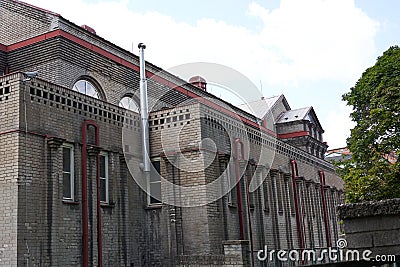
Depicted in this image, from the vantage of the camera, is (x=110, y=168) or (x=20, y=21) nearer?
(x=110, y=168)

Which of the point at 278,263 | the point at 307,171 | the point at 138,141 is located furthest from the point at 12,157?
the point at 307,171

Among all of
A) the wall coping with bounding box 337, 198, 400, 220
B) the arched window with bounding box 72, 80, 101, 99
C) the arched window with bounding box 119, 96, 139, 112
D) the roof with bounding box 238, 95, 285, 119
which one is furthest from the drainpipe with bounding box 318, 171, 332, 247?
the wall coping with bounding box 337, 198, 400, 220

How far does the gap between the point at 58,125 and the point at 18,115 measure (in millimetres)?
1520

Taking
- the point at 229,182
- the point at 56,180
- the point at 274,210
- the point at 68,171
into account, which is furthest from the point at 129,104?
the point at 56,180

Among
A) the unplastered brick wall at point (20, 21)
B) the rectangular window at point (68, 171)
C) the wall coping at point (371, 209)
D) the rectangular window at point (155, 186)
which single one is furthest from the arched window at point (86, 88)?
the wall coping at point (371, 209)

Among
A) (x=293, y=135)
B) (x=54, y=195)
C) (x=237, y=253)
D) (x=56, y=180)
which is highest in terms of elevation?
(x=293, y=135)

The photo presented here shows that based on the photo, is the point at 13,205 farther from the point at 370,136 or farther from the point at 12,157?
the point at 370,136

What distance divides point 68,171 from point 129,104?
895 centimetres

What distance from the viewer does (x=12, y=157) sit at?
13500 millimetres

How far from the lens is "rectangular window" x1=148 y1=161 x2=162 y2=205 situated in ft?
59.4

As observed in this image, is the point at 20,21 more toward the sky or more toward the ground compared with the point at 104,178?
more toward the sky

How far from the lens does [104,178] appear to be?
16719 millimetres

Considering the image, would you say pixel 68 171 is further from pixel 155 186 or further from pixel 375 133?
pixel 375 133

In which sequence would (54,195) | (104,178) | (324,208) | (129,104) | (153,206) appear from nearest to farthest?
(54,195), (104,178), (153,206), (129,104), (324,208)
